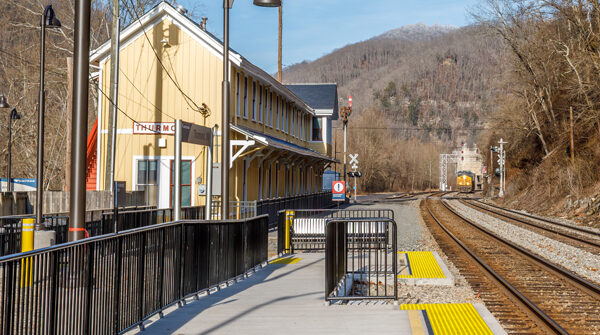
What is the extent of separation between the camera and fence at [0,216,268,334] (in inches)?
201

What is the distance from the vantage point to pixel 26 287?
5.55 metres

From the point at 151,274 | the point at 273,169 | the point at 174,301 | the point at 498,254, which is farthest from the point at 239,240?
the point at 273,169

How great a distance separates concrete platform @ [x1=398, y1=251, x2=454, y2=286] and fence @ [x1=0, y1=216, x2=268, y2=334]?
11.1 ft

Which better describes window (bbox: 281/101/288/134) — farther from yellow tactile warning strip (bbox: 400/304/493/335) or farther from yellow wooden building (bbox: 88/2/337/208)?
yellow tactile warning strip (bbox: 400/304/493/335)

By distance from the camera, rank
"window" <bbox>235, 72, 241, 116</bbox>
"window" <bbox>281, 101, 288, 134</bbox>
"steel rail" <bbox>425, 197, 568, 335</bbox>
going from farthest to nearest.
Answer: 1. "window" <bbox>281, 101, 288, 134</bbox>
2. "window" <bbox>235, 72, 241, 116</bbox>
3. "steel rail" <bbox>425, 197, 568, 335</bbox>

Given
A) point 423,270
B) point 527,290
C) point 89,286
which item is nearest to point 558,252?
point 423,270

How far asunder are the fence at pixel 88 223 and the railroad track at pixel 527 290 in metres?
8.11

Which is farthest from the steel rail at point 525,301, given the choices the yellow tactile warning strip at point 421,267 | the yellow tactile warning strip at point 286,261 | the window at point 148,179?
the window at point 148,179

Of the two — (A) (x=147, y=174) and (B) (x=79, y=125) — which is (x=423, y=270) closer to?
(B) (x=79, y=125)

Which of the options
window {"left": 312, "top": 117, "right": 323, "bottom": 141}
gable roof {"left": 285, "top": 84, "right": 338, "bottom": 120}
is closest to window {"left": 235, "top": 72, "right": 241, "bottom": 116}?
gable roof {"left": 285, "top": 84, "right": 338, "bottom": 120}

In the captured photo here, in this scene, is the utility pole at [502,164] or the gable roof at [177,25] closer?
the gable roof at [177,25]

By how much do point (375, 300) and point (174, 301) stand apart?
2.82 meters

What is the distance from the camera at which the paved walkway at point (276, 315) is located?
7.42 metres

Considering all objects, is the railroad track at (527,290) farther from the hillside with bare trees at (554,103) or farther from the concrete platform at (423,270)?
the hillside with bare trees at (554,103)
